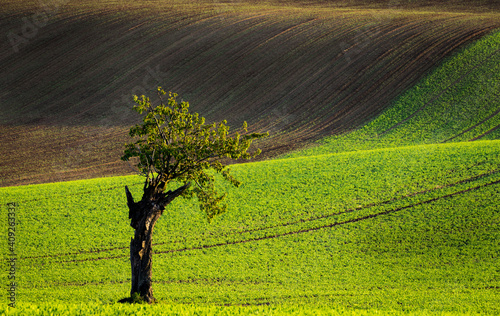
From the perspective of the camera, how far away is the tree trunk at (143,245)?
1491cm

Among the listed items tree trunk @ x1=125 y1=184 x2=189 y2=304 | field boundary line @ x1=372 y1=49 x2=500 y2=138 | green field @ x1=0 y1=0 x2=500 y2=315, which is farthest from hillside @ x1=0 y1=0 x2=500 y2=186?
tree trunk @ x1=125 y1=184 x2=189 y2=304

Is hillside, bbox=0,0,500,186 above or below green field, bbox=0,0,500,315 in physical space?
Answer: above

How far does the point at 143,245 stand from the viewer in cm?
1505

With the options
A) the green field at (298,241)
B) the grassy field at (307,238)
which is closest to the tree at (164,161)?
the green field at (298,241)

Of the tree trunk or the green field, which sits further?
the green field

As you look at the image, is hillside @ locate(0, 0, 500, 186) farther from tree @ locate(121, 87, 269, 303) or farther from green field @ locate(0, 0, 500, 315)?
tree @ locate(121, 87, 269, 303)

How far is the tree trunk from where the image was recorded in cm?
1491

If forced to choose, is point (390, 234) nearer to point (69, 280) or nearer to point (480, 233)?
point (480, 233)

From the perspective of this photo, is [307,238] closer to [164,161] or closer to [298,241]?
[298,241]

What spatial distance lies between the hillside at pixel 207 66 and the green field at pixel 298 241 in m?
9.83

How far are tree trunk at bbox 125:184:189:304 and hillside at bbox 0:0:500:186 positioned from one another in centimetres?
1962

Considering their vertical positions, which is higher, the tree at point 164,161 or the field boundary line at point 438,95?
the field boundary line at point 438,95

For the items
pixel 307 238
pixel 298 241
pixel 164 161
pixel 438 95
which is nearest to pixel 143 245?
pixel 164 161

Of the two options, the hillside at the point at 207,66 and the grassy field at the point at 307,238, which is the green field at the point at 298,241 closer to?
the grassy field at the point at 307,238
